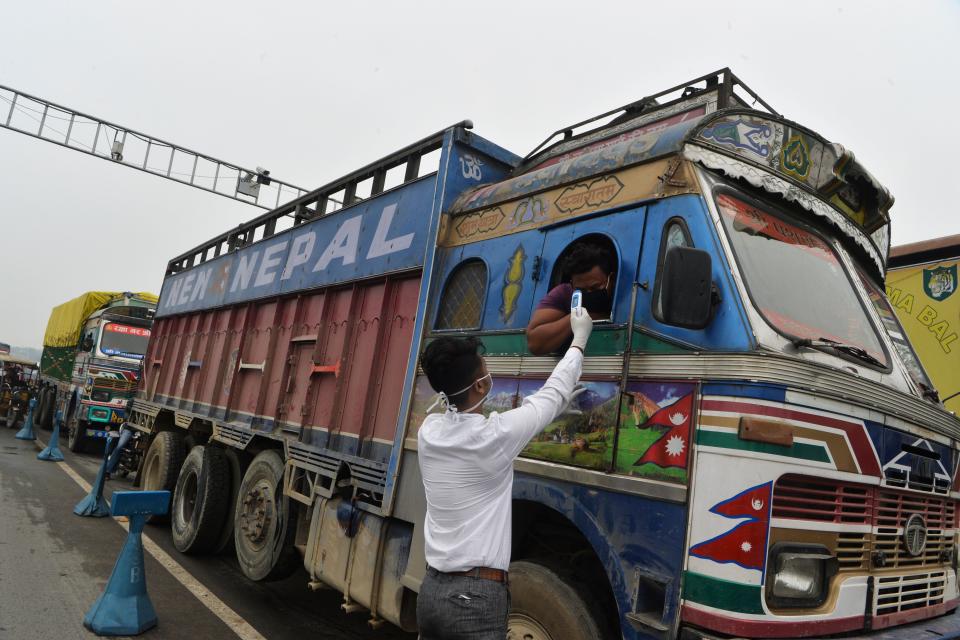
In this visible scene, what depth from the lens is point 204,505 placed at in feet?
21.3

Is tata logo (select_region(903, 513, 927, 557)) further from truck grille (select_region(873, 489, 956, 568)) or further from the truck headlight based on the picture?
the truck headlight

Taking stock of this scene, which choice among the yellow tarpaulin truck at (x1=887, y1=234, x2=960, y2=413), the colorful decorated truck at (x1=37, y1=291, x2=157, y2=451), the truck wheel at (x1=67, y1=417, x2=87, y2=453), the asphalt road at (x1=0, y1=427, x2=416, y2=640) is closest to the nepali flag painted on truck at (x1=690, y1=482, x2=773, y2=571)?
the asphalt road at (x1=0, y1=427, x2=416, y2=640)

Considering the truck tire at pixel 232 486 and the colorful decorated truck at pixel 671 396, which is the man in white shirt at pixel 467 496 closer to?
the colorful decorated truck at pixel 671 396

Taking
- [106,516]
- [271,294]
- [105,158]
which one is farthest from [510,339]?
[105,158]

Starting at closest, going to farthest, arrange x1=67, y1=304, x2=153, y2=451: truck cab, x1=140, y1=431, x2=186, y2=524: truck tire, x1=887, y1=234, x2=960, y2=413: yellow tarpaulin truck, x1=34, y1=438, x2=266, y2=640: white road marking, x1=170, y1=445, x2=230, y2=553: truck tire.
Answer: x1=34, y1=438, x2=266, y2=640: white road marking < x1=170, y1=445, x2=230, y2=553: truck tire < x1=887, y1=234, x2=960, y2=413: yellow tarpaulin truck < x1=140, y1=431, x2=186, y2=524: truck tire < x1=67, y1=304, x2=153, y2=451: truck cab

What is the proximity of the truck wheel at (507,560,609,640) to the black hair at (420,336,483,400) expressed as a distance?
108 centimetres

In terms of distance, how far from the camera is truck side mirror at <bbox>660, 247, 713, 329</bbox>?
246cm

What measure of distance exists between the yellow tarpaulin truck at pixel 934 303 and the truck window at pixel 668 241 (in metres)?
5.95

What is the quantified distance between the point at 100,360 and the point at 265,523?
11122mm

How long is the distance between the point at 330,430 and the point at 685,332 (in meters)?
3.31

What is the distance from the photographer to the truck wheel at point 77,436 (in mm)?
14023

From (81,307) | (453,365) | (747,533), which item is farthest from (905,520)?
(81,307)

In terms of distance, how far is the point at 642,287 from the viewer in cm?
286

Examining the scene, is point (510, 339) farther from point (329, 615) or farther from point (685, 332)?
point (329, 615)
